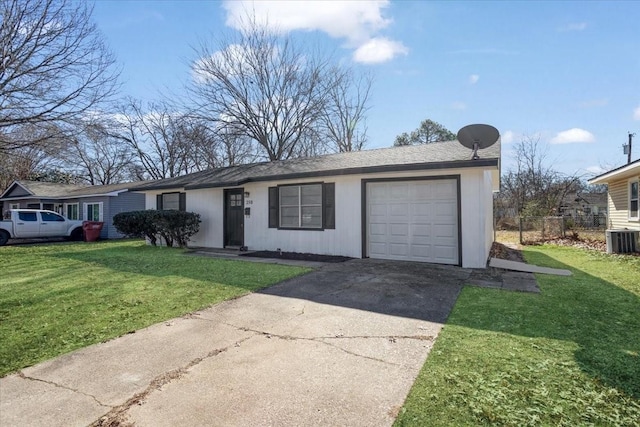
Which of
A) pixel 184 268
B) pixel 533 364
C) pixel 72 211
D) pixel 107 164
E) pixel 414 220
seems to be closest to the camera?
pixel 533 364

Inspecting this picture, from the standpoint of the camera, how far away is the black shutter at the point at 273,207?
10.6 meters

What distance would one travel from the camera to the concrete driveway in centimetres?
232

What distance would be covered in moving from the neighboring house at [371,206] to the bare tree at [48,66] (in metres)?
4.46

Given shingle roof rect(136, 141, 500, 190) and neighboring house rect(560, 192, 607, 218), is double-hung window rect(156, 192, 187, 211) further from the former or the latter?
neighboring house rect(560, 192, 607, 218)

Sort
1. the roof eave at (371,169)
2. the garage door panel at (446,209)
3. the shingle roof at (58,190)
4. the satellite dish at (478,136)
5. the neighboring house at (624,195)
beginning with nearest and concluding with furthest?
the roof eave at (371,169) → the satellite dish at (478,136) → the garage door panel at (446,209) → the neighboring house at (624,195) → the shingle roof at (58,190)

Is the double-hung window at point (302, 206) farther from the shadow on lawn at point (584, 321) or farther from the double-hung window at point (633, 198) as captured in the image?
the double-hung window at point (633, 198)

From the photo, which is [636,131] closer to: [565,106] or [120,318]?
[565,106]

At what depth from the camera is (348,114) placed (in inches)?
1048

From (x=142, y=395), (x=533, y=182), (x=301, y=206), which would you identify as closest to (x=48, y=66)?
(x=301, y=206)

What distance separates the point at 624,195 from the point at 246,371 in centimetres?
1653

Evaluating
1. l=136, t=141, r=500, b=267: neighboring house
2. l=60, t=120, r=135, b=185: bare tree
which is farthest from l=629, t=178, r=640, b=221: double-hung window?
l=60, t=120, r=135, b=185: bare tree

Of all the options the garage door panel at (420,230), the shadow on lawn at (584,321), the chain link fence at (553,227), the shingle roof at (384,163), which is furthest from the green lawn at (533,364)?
the chain link fence at (553,227)

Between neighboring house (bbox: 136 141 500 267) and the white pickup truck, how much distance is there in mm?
9994

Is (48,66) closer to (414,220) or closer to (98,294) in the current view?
(98,294)
